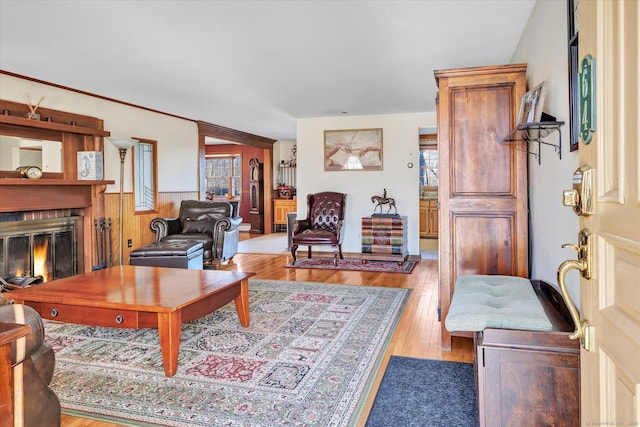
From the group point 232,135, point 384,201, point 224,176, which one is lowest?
point 384,201

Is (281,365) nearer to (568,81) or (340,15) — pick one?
(568,81)

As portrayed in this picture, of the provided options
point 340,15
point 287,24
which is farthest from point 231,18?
point 340,15

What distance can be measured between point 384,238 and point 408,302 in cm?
207

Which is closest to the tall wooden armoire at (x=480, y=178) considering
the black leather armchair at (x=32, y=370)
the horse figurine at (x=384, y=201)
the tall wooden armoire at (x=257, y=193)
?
the black leather armchair at (x=32, y=370)

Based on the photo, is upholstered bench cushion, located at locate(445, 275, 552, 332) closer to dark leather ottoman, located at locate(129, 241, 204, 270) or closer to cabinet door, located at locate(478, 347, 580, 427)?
cabinet door, located at locate(478, 347, 580, 427)

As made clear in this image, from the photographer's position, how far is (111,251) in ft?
18.3

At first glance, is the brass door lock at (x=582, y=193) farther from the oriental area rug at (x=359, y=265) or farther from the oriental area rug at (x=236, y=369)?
the oriental area rug at (x=359, y=265)

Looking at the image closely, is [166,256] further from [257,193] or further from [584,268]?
[257,193]

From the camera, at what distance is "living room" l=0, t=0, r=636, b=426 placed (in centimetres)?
221

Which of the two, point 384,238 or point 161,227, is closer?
point 161,227

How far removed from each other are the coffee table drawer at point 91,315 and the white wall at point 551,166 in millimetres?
2335

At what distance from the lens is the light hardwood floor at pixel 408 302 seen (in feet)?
8.59

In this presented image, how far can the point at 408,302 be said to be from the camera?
12.9 ft

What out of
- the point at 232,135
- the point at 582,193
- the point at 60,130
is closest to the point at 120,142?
the point at 60,130
